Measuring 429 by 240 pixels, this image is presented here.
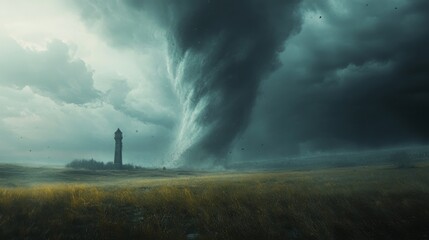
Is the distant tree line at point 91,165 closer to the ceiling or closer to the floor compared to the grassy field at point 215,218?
closer to the ceiling

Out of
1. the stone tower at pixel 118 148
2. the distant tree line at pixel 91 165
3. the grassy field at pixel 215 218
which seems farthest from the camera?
the stone tower at pixel 118 148

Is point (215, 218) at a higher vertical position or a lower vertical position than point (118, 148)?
lower

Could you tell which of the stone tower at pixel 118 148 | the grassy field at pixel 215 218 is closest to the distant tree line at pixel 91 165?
the stone tower at pixel 118 148

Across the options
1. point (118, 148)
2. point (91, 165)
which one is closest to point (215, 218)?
point (91, 165)

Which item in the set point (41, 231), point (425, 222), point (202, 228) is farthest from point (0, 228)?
point (425, 222)

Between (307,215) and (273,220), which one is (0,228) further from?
(307,215)

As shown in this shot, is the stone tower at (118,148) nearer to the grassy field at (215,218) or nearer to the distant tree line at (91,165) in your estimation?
the distant tree line at (91,165)

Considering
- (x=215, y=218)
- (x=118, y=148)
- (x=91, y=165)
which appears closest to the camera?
(x=215, y=218)

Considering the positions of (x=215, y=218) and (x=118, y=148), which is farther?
(x=118, y=148)

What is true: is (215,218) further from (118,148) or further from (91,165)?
(118,148)

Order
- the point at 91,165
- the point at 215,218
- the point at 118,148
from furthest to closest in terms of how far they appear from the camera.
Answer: the point at 118,148
the point at 91,165
the point at 215,218

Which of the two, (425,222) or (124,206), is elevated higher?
(124,206)
